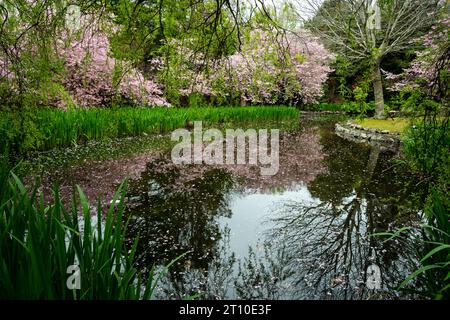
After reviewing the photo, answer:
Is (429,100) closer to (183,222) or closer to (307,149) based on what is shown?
(183,222)

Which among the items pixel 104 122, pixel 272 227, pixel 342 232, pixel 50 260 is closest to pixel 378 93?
pixel 104 122

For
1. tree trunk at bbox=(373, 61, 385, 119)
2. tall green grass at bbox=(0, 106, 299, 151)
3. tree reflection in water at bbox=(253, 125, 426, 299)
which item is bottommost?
tree reflection in water at bbox=(253, 125, 426, 299)

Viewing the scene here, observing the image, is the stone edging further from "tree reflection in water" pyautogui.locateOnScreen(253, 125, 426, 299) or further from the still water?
"tree reflection in water" pyautogui.locateOnScreen(253, 125, 426, 299)

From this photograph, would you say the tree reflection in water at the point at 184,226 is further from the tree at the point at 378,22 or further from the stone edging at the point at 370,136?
the tree at the point at 378,22

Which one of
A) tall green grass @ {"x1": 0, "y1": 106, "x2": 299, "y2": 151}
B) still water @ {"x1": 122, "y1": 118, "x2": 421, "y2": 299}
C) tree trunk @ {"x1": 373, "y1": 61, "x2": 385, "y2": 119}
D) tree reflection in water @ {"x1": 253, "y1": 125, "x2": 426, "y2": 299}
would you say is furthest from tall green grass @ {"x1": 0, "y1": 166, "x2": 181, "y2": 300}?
tree trunk @ {"x1": 373, "y1": 61, "x2": 385, "y2": 119}

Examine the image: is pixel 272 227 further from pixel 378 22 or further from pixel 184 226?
pixel 378 22

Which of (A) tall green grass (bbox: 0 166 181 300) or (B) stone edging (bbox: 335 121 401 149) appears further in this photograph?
(B) stone edging (bbox: 335 121 401 149)

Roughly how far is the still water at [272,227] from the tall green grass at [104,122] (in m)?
1.47

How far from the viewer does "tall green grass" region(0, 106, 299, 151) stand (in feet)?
21.4

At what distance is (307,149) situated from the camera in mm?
9055

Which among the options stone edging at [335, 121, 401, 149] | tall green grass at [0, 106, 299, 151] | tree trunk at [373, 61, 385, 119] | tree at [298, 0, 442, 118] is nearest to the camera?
tall green grass at [0, 106, 299, 151]

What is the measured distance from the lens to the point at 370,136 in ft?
36.0

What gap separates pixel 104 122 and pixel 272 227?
5.99 metres

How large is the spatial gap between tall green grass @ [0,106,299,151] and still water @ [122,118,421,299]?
4.82 ft
